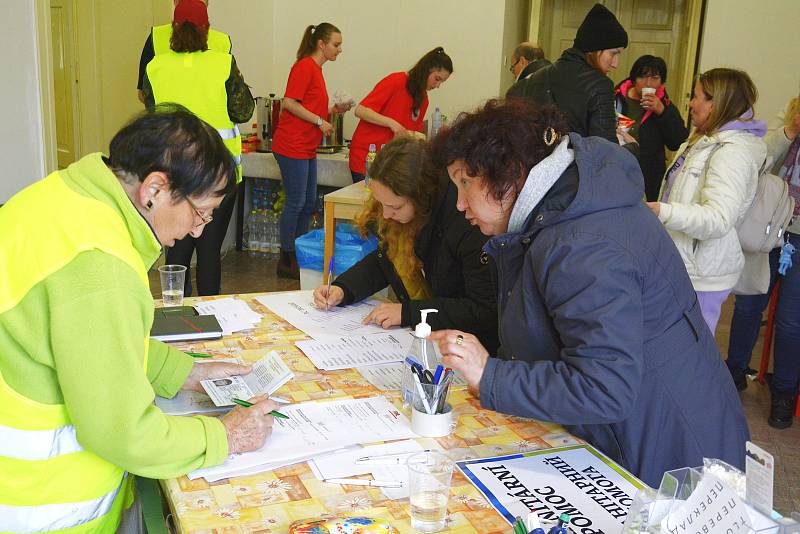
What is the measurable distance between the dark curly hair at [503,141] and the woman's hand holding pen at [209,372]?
0.66 meters

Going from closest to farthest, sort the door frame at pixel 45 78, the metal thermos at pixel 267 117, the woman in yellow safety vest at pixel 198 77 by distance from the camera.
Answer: the door frame at pixel 45 78 < the woman in yellow safety vest at pixel 198 77 < the metal thermos at pixel 267 117

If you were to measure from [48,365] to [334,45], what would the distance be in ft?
13.8

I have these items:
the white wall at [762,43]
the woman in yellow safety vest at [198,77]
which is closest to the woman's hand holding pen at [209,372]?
the woman in yellow safety vest at [198,77]

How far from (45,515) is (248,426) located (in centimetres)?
35

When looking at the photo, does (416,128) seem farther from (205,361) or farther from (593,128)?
(205,361)

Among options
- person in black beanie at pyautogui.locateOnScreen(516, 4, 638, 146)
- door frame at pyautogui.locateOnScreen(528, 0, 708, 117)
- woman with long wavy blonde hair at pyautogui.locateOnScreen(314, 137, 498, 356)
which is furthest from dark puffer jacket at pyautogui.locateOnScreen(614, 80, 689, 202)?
woman with long wavy blonde hair at pyautogui.locateOnScreen(314, 137, 498, 356)

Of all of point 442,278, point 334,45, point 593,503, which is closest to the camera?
point 593,503

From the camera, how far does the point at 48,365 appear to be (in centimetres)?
117

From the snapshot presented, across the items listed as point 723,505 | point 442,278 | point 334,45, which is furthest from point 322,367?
point 334,45

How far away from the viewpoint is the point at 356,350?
1.94 m

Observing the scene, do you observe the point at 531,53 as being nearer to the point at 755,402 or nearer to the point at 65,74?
the point at 755,402

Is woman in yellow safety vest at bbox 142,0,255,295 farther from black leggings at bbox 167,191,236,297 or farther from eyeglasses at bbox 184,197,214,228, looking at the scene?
eyeglasses at bbox 184,197,214,228

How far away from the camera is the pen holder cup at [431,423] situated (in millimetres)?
1486

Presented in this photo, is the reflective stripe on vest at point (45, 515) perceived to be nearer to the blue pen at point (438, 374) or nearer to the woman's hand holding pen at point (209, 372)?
the woman's hand holding pen at point (209, 372)
